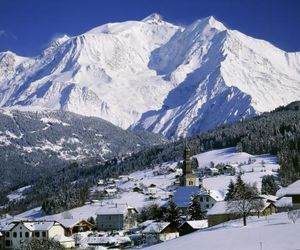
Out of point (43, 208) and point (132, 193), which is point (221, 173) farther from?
point (43, 208)

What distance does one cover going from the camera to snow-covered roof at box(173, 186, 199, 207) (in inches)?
5694

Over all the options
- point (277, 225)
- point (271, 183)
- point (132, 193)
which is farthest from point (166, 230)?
point (132, 193)

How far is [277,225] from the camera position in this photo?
2569 inches

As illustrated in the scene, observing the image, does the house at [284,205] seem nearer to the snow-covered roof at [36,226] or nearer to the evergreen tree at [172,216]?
the evergreen tree at [172,216]

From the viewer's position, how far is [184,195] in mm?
151000

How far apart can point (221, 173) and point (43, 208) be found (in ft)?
162

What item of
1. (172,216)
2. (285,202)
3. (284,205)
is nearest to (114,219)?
(172,216)

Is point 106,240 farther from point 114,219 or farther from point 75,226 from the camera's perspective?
point 114,219

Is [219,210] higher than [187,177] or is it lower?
lower

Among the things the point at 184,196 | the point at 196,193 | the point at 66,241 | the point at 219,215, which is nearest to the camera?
the point at 219,215

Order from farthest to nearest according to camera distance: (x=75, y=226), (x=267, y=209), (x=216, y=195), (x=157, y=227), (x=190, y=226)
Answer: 1. (x=216, y=195)
2. (x=75, y=226)
3. (x=157, y=227)
4. (x=190, y=226)
5. (x=267, y=209)

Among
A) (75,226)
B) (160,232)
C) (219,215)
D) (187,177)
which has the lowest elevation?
(160,232)

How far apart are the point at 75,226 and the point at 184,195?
97.5ft

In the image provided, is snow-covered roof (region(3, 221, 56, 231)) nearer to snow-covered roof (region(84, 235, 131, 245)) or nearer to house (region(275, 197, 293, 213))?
snow-covered roof (region(84, 235, 131, 245))
